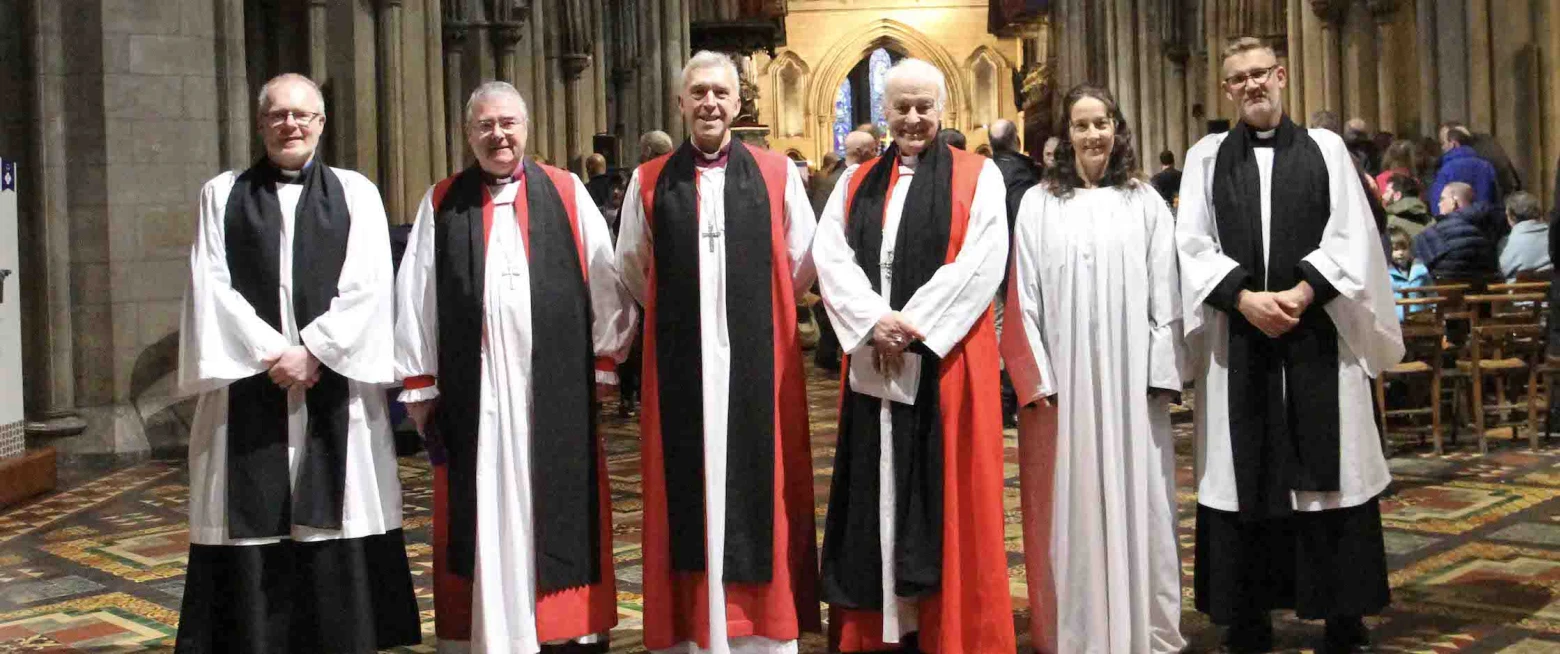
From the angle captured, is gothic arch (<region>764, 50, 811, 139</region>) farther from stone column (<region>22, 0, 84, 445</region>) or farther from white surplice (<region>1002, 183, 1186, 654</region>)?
white surplice (<region>1002, 183, 1186, 654</region>)

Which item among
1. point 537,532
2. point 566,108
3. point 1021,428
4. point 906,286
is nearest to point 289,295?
point 537,532

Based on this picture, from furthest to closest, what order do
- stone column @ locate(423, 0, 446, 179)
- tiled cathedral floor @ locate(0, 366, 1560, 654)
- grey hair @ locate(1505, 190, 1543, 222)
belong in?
stone column @ locate(423, 0, 446, 179) < grey hair @ locate(1505, 190, 1543, 222) < tiled cathedral floor @ locate(0, 366, 1560, 654)

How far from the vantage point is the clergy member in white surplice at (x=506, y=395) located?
5.03m

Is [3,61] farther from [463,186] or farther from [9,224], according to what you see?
[463,186]

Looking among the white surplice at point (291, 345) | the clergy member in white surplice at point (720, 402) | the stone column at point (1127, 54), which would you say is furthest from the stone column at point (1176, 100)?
the white surplice at point (291, 345)

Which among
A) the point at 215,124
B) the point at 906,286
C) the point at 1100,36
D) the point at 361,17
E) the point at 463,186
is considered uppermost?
the point at 1100,36

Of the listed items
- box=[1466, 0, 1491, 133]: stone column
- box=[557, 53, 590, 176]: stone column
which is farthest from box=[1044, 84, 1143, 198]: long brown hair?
box=[557, 53, 590, 176]: stone column

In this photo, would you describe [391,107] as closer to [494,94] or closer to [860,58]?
[494,94]

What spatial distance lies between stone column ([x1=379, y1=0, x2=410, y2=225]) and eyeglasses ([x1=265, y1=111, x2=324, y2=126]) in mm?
8492

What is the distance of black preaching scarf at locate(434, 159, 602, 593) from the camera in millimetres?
5047

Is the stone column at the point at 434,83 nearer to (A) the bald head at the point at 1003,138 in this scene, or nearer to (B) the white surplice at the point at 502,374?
(A) the bald head at the point at 1003,138

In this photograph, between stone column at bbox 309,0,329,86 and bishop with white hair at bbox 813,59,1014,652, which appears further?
stone column at bbox 309,0,329,86

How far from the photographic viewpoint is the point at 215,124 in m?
10.8

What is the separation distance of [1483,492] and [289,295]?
18.4ft
